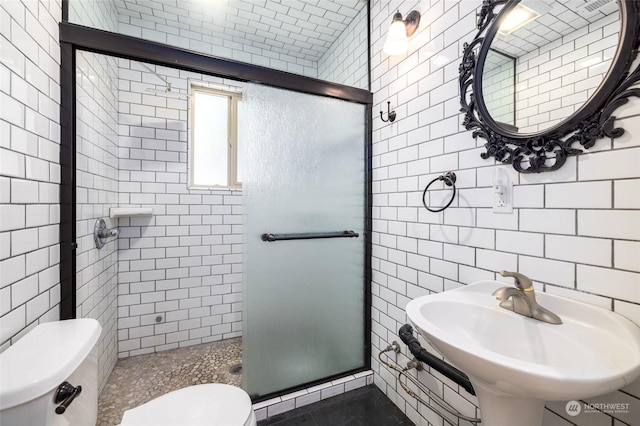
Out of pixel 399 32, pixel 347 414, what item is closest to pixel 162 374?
pixel 347 414

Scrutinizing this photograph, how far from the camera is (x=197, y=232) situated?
2250 millimetres

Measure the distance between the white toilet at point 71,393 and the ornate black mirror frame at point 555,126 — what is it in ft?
4.61

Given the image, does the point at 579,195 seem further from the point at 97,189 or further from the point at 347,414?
the point at 97,189

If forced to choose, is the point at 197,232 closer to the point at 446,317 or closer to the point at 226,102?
the point at 226,102

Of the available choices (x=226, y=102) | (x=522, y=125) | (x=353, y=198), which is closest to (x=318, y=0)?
(x=226, y=102)

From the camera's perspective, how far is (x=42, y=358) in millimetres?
708

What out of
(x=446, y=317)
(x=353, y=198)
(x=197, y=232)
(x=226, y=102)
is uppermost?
(x=226, y=102)

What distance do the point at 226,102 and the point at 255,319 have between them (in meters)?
1.97

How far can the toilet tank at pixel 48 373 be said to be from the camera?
58 cm

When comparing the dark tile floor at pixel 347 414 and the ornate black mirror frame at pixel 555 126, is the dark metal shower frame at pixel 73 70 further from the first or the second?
the dark tile floor at pixel 347 414

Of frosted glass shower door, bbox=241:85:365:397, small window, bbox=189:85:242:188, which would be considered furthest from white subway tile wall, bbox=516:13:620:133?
small window, bbox=189:85:242:188

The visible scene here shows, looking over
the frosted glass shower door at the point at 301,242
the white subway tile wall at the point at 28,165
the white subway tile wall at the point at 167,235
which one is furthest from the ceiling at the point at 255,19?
Result: the white subway tile wall at the point at 28,165

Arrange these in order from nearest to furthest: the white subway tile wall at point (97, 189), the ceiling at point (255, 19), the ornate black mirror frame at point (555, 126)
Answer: the ornate black mirror frame at point (555, 126)
the white subway tile wall at point (97, 189)
the ceiling at point (255, 19)

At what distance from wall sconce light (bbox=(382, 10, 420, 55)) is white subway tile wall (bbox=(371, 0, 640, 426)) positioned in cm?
6
